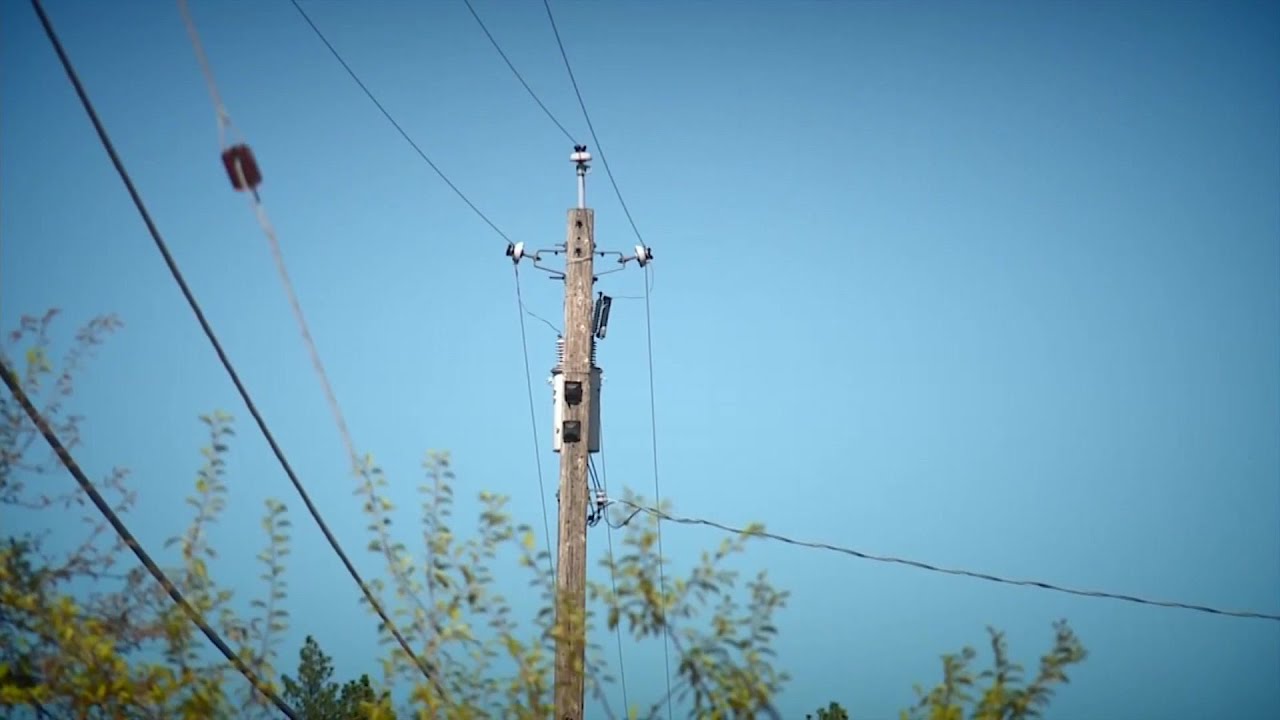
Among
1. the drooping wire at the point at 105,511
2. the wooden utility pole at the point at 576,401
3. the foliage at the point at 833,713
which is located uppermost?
the foliage at the point at 833,713

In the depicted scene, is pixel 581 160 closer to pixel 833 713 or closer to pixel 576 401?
pixel 576 401

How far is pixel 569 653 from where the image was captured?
687 centimetres

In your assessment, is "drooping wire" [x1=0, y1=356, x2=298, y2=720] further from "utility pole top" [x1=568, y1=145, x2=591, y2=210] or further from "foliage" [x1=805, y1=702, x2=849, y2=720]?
"foliage" [x1=805, y1=702, x2=849, y2=720]

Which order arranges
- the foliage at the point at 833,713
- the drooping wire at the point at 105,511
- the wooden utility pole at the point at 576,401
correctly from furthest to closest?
1. the foliage at the point at 833,713
2. the wooden utility pole at the point at 576,401
3. the drooping wire at the point at 105,511

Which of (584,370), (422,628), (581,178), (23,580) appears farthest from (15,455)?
(581,178)

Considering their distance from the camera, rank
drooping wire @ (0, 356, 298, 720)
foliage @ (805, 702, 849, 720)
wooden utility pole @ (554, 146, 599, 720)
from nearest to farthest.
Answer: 1. drooping wire @ (0, 356, 298, 720)
2. wooden utility pole @ (554, 146, 599, 720)
3. foliage @ (805, 702, 849, 720)

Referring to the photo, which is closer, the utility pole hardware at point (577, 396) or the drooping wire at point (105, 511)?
the drooping wire at point (105, 511)

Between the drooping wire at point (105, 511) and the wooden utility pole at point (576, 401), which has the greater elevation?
the wooden utility pole at point (576, 401)

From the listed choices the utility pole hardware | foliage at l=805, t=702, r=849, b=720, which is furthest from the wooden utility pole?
foliage at l=805, t=702, r=849, b=720

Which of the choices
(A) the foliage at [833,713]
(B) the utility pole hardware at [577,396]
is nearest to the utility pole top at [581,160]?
(B) the utility pole hardware at [577,396]

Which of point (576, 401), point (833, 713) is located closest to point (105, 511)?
point (576, 401)

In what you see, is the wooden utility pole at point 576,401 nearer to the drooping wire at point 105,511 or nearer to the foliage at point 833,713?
the drooping wire at point 105,511

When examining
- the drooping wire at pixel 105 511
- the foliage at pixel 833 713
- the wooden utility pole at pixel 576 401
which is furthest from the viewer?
the foliage at pixel 833 713

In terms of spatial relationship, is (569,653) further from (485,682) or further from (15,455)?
(15,455)
